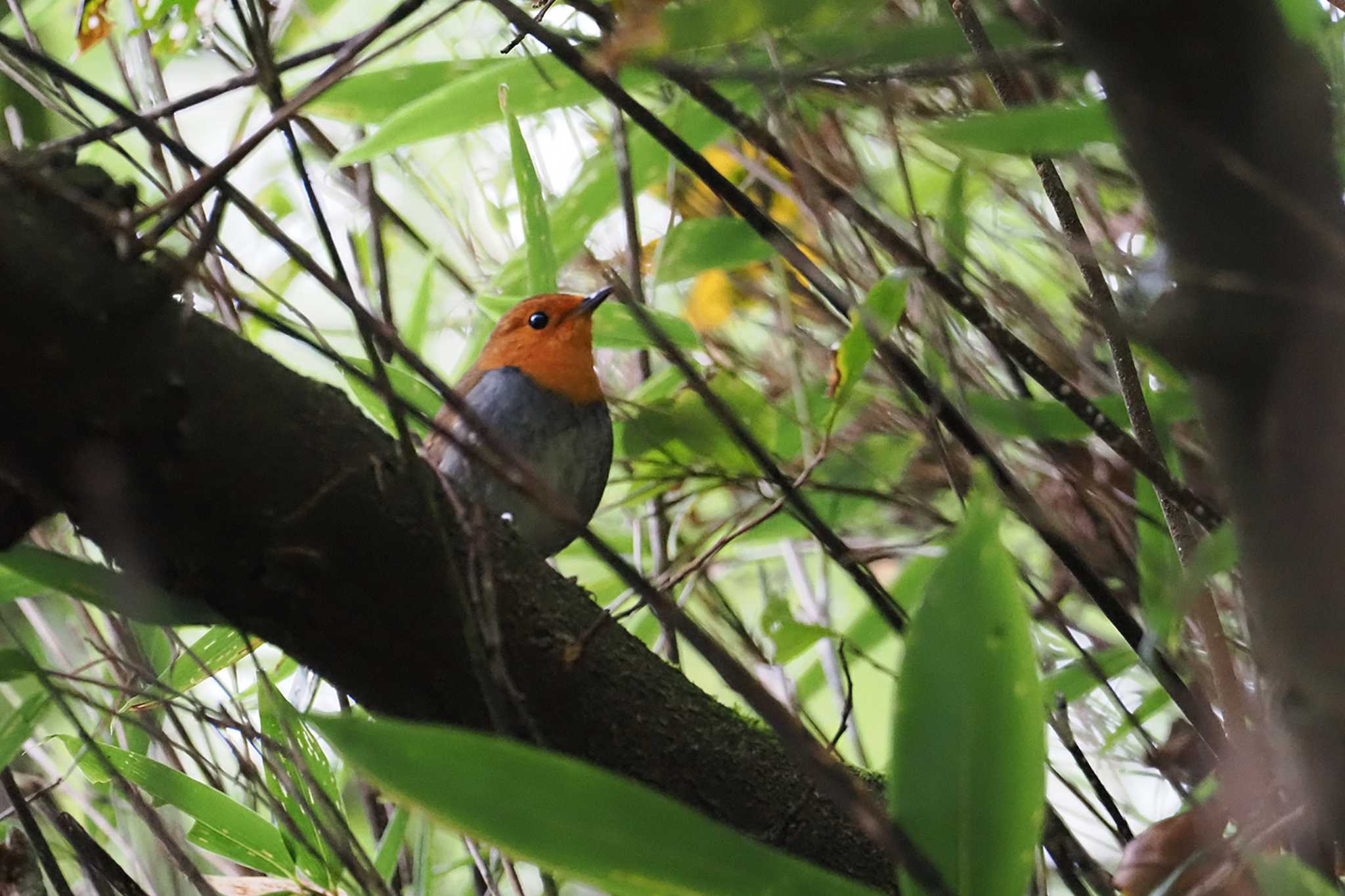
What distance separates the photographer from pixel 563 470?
5.56 ft

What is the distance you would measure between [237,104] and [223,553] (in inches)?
72.0

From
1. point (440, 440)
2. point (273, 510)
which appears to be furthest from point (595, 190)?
point (273, 510)

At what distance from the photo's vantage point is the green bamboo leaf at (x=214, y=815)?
1107 millimetres

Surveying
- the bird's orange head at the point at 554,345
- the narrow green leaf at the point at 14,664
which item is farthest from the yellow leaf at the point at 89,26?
the bird's orange head at the point at 554,345

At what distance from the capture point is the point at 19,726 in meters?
1.01

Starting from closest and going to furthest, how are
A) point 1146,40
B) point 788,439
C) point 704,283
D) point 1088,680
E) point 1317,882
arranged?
point 1146,40 → point 1317,882 → point 1088,680 → point 788,439 → point 704,283

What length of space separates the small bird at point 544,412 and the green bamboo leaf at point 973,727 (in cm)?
91

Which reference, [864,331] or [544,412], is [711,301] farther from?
[864,331]

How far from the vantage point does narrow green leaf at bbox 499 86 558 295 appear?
124 cm

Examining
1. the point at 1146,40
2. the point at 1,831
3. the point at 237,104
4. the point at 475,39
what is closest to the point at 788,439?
the point at 475,39

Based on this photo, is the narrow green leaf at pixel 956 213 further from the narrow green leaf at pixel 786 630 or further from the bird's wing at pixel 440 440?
the bird's wing at pixel 440 440

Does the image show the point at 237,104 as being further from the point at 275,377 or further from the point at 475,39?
the point at 275,377

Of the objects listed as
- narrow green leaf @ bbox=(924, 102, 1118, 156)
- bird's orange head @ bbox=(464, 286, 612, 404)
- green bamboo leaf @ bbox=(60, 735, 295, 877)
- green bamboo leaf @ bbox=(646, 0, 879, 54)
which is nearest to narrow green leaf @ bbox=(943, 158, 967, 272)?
narrow green leaf @ bbox=(924, 102, 1118, 156)

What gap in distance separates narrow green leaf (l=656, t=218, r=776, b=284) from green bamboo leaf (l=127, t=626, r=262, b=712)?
63 centimetres
